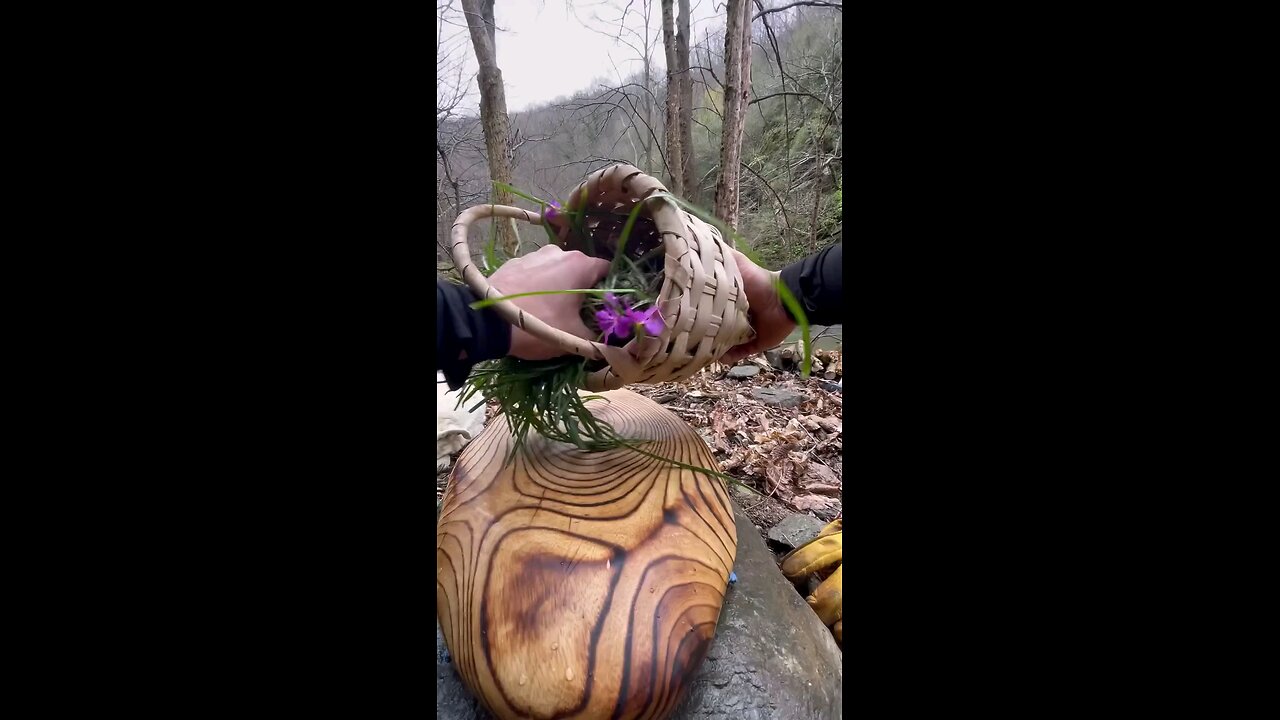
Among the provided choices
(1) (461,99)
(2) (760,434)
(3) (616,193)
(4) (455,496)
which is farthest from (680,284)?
(1) (461,99)

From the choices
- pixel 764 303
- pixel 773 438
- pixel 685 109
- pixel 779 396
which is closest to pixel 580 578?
pixel 764 303

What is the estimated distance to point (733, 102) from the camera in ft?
7.30

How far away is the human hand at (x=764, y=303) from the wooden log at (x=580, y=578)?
0.87 feet

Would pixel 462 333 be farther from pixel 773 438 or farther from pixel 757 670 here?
pixel 773 438

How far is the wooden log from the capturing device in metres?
0.55

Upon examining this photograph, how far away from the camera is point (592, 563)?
63 cm

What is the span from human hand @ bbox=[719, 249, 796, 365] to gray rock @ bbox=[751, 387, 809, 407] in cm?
110

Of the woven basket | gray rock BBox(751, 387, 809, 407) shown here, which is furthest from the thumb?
gray rock BBox(751, 387, 809, 407)

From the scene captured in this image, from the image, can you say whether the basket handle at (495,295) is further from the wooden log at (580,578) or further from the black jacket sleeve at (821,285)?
the black jacket sleeve at (821,285)

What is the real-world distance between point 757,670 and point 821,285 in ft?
1.72

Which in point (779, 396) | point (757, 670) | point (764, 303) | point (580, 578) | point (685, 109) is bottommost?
point (779, 396)

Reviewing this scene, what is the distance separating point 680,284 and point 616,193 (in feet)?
0.75

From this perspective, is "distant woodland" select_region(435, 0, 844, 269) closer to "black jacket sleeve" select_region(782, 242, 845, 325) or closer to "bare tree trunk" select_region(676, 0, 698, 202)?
"bare tree trunk" select_region(676, 0, 698, 202)
